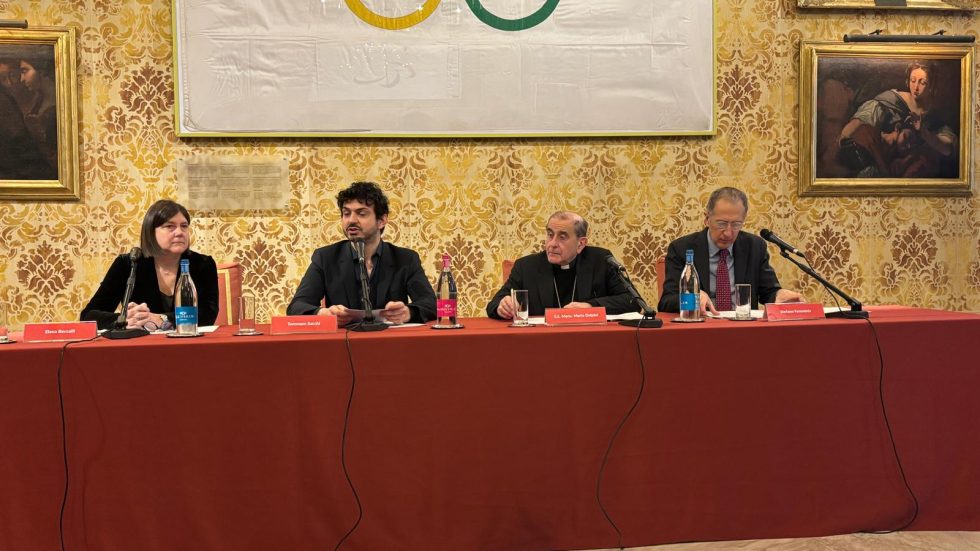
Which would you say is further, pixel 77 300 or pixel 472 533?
pixel 77 300

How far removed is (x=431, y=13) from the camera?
4035mm

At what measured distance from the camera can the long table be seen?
211 cm

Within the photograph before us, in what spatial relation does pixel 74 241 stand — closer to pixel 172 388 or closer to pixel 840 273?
pixel 172 388

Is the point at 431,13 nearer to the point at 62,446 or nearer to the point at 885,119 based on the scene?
the point at 885,119

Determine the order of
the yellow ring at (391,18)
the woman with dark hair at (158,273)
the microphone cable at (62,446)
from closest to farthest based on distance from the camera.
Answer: the microphone cable at (62,446), the woman with dark hair at (158,273), the yellow ring at (391,18)

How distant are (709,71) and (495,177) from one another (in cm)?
140

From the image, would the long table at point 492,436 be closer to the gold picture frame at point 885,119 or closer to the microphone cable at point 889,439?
the microphone cable at point 889,439

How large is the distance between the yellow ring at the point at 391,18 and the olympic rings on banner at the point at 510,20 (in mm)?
222

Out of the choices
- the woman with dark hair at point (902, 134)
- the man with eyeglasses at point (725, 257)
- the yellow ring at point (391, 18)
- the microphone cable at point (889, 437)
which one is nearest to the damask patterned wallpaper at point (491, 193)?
the woman with dark hair at point (902, 134)

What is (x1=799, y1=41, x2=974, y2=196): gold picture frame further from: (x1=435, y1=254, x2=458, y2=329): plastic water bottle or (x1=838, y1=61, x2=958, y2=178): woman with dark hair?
(x1=435, y1=254, x2=458, y2=329): plastic water bottle

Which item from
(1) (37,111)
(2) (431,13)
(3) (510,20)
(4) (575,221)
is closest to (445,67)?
(2) (431,13)

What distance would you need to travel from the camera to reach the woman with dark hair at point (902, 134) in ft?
14.3

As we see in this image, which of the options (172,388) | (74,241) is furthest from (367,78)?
(172,388)

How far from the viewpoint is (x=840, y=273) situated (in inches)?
174
